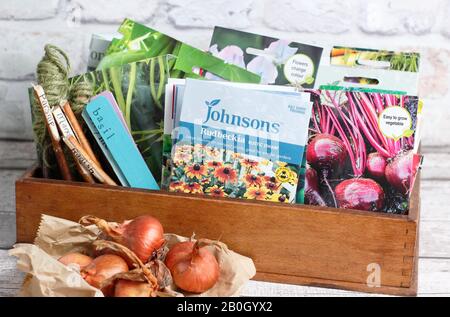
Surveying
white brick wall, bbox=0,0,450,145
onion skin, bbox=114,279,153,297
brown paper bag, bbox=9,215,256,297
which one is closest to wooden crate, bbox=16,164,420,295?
brown paper bag, bbox=9,215,256,297

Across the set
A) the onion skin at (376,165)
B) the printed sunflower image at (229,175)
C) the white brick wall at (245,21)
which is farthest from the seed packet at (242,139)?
the white brick wall at (245,21)

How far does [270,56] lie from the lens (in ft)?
4.17

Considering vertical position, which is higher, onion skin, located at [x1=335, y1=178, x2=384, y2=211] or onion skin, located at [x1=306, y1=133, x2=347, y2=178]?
onion skin, located at [x1=306, y1=133, x2=347, y2=178]

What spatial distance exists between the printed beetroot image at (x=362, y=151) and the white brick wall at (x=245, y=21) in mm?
371

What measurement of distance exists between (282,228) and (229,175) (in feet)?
0.37

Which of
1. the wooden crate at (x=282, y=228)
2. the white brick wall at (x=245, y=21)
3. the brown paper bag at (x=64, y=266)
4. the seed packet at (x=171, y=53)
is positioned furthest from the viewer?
the white brick wall at (x=245, y=21)

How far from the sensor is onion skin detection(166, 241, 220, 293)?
0.97 meters

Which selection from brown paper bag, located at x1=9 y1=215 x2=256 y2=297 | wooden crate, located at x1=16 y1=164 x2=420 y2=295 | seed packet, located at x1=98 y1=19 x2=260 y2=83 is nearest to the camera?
brown paper bag, located at x1=9 y1=215 x2=256 y2=297

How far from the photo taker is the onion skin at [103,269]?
936mm

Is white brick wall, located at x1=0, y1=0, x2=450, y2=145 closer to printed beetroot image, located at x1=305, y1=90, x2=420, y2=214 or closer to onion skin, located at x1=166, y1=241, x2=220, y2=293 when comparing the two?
printed beetroot image, located at x1=305, y1=90, x2=420, y2=214

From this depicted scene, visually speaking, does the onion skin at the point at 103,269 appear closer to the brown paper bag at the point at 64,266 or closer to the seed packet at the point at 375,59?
the brown paper bag at the point at 64,266

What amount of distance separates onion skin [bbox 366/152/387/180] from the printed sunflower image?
0.35 feet

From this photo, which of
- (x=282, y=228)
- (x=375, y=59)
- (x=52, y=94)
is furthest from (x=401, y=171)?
(x=52, y=94)
